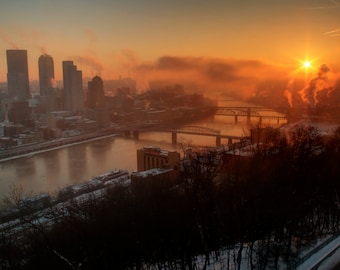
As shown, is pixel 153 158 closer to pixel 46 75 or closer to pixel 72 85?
pixel 72 85

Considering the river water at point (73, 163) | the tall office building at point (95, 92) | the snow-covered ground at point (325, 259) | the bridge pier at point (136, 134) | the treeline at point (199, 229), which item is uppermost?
the tall office building at point (95, 92)

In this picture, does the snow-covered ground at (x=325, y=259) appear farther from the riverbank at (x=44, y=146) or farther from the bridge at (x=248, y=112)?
the bridge at (x=248, y=112)

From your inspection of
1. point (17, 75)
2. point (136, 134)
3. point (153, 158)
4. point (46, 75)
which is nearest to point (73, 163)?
point (153, 158)

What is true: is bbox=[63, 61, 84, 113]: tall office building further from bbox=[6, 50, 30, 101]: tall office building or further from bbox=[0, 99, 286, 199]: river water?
bbox=[0, 99, 286, 199]: river water

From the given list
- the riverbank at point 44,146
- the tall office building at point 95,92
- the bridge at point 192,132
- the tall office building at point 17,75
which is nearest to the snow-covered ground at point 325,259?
the bridge at point 192,132

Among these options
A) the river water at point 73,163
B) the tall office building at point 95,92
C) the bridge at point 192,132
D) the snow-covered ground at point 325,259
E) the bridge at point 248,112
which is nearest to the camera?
the snow-covered ground at point 325,259

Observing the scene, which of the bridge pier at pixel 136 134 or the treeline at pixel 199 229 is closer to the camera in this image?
the treeline at pixel 199 229

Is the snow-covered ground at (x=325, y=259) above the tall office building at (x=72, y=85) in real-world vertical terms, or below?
below
